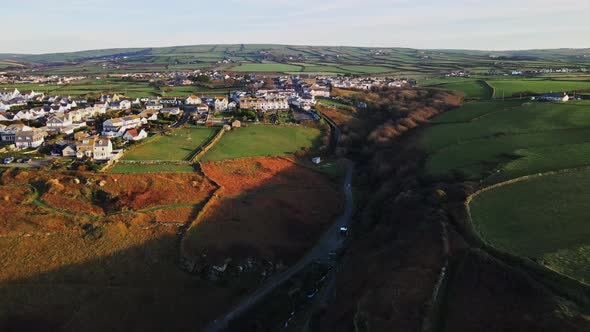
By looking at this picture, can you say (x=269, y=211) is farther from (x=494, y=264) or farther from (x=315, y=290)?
(x=494, y=264)

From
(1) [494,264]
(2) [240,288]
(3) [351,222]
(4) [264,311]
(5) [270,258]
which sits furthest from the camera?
(3) [351,222]

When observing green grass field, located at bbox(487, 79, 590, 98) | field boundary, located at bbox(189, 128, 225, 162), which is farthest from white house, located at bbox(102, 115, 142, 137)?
green grass field, located at bbox(487, 79, 590, 98)

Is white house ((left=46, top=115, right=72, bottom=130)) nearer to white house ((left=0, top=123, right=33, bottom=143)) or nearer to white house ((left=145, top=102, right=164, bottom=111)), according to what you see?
white house ((left=0, top=123, right=33, bottom=143))

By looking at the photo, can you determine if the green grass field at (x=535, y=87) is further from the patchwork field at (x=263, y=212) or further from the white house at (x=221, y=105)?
the white house at (x=221, y=105)

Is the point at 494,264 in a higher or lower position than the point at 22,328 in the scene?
higher

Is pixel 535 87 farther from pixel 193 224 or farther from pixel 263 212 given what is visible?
pixel 193 224

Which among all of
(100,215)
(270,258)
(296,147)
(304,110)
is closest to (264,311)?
(270,258)

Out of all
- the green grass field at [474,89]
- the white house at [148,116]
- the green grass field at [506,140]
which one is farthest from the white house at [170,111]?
the green grass field at [474,89]

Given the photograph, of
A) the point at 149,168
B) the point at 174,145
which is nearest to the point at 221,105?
the point at 174,145
